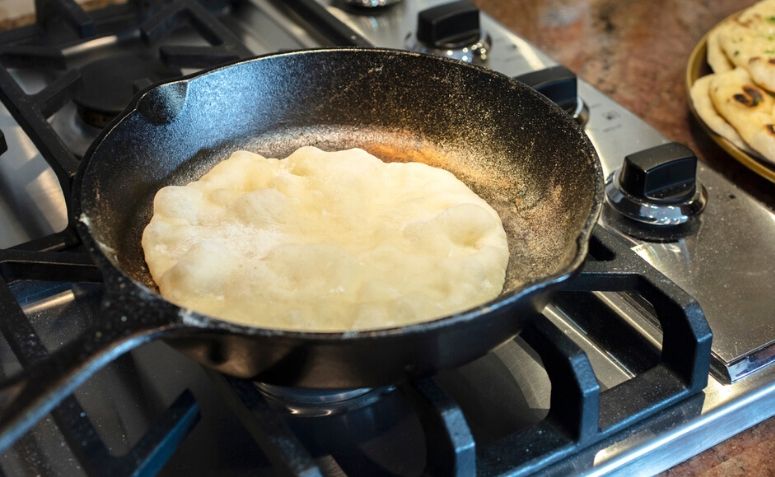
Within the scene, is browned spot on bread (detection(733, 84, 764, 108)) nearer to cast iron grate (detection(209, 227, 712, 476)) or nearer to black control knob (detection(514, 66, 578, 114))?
black control knob (detection(514, 66, 578, 114))

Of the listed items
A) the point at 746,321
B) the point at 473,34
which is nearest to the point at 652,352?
the point at 746,321

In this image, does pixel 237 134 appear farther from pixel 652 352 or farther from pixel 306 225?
pixel 652 352

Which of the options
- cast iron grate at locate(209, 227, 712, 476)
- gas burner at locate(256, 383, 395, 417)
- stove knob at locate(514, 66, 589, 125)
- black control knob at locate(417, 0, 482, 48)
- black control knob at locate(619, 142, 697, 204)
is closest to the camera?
cast iron grate at locate(209, 227, 712, 476)

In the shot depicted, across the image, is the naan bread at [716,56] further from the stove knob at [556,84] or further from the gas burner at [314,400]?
the gas burner at [314,400]

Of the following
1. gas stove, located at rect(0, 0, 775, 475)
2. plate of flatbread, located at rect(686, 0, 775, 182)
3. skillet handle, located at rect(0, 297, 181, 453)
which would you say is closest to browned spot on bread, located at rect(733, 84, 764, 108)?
plate of flatbread, located at rect(686, 0, 775, 182)

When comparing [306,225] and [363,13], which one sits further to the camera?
[363,13]

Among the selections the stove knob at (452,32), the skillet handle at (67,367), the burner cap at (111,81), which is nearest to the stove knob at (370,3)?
the stove knob at (452,32)
